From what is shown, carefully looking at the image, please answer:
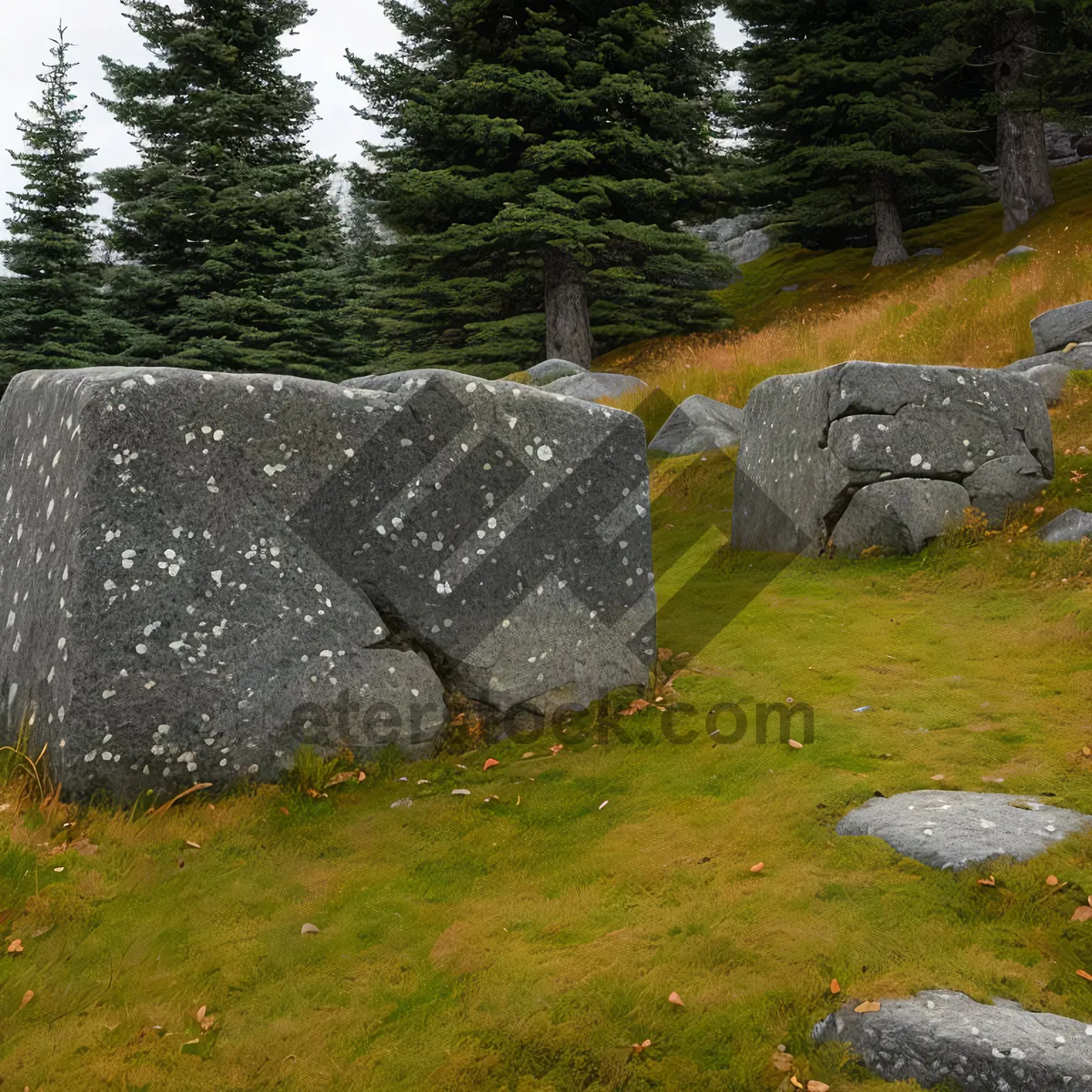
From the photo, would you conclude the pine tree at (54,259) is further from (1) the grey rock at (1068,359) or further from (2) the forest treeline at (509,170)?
(1) the grey rock at (1068,359)

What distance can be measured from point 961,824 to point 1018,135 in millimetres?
23744

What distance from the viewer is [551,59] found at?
18250 mm

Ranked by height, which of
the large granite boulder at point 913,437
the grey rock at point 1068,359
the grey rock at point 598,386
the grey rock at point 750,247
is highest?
the grey rock at point 750,247

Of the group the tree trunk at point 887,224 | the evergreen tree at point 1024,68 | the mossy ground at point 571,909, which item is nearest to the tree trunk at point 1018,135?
the evergreen tree at point 1024,68

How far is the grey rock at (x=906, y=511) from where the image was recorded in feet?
22.7

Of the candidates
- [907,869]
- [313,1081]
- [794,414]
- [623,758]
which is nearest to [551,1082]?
[313,1081]

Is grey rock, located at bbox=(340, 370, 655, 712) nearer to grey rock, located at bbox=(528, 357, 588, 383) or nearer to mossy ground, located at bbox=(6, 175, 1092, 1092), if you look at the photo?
mossy ground, located at bbox=(6, 175, 1092, 1092)

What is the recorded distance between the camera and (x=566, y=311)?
19312 mm

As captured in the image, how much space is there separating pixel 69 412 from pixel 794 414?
5.93 metres

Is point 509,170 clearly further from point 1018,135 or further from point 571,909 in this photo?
point 571,909

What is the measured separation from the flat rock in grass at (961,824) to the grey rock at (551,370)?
12256 mm

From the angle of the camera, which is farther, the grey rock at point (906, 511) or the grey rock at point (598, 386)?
the grey rock at point (598, 386)

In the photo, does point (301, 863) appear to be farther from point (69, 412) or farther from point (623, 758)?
point (69, 412)

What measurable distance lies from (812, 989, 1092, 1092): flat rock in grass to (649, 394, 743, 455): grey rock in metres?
8.66
